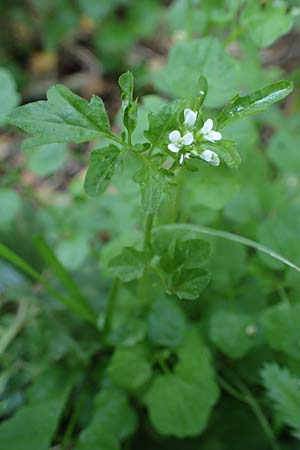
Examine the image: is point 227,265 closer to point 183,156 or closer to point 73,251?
point 73,251

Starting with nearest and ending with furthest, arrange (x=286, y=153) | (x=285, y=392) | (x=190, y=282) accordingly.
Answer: (x=190, y=282), (x=285, y=392), (x=286, y=153)

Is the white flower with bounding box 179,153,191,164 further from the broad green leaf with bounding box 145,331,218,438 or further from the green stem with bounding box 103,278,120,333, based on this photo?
the broad green leaf with bounding box 145,331,218,438

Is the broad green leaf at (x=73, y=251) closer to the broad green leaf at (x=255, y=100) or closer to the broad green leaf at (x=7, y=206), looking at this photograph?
the broad green leaf at (x=7, y=206)

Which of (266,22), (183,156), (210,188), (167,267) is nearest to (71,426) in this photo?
(167,267)

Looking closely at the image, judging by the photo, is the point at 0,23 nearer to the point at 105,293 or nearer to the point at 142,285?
the point at 105,293

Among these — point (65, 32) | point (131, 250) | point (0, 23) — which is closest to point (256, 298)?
point (131, 250)

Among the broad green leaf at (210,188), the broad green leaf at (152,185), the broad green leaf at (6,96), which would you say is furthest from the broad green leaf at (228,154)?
the broad green leaf at (6,96)
